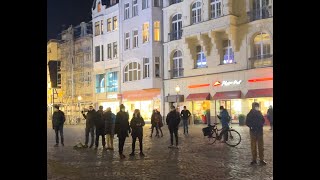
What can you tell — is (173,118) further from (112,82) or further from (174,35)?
(174,35)

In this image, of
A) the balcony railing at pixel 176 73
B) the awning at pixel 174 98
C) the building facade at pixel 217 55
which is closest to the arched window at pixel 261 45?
the building facade at pixel 217 55

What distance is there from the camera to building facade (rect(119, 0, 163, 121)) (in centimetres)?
1989

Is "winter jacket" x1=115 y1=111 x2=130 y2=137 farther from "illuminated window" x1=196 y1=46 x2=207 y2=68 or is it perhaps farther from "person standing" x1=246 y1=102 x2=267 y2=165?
"illuminated window" x1=196 y1=46 x2=207 y2=68

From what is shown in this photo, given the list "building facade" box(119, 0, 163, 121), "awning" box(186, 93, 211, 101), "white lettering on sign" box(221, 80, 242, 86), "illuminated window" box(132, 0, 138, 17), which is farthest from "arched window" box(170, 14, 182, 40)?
"white lettering on sign" box(221, 80, 242, 86)

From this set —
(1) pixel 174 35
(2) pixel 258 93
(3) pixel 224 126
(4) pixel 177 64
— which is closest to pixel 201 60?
(4) pixel 177 64

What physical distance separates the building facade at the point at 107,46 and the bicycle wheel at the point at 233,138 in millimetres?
10064

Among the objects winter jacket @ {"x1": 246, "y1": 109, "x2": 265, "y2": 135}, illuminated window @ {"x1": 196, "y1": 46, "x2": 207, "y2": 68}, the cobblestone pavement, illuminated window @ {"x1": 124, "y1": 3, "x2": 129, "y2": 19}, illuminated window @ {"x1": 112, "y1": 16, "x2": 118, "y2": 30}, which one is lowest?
the cobblestone pavement

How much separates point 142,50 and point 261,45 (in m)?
6.49

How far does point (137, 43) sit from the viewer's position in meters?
20.7

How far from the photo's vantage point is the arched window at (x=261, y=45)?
1639 cm
